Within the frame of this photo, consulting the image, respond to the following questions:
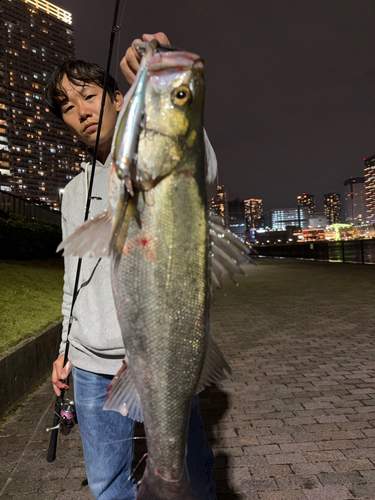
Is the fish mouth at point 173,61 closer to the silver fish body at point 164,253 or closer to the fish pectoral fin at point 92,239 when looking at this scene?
the silver fish body at point 164,253

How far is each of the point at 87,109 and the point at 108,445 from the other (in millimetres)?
1914

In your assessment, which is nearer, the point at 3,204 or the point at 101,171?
the point at 101,171

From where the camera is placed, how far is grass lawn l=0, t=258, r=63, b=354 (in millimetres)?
5809

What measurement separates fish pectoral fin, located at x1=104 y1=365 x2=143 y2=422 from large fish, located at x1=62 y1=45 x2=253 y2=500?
0.18 feet

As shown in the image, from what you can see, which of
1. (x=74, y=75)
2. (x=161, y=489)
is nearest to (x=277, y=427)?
(x=161, y=489)

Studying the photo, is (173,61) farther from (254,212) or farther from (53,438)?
(254,212)

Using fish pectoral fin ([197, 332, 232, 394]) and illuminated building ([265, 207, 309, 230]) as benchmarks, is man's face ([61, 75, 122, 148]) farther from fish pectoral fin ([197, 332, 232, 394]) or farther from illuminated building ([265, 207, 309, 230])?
illuminated building ([265, 207, 309, 230])

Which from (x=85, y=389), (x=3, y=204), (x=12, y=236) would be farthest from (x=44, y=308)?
(x=3, y=204)

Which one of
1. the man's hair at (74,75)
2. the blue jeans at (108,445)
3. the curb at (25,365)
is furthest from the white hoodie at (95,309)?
the curb at (25,365)

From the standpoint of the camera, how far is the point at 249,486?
129 inches

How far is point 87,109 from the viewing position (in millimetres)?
2154

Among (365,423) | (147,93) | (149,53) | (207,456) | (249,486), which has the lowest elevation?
(249,486)

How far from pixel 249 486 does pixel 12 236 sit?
10.8m

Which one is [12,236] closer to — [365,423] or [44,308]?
[44,308]
